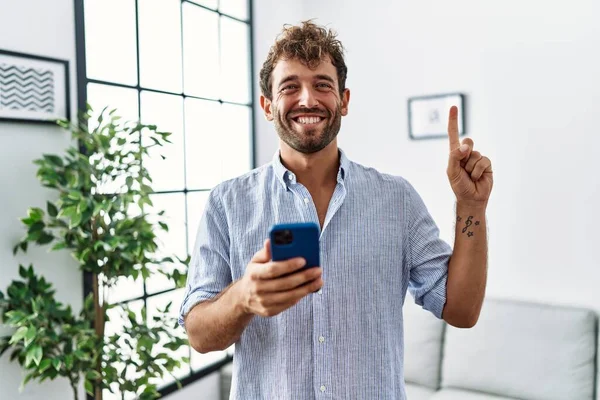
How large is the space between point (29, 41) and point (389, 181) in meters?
1.52

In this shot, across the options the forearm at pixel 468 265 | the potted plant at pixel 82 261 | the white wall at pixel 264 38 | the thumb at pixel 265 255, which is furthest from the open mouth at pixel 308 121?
the white wall at pixel 264 38

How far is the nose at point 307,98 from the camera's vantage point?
134 cm

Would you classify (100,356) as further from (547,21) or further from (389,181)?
(547,21)

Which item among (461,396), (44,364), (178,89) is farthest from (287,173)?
(461,396)

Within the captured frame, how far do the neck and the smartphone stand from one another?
493mm

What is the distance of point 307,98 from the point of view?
4.42 ft

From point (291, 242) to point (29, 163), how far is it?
1528mm

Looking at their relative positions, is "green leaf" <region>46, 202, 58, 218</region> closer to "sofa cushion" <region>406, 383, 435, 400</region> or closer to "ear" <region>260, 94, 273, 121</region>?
"ear" <region>260, 94, 273, 121</region>

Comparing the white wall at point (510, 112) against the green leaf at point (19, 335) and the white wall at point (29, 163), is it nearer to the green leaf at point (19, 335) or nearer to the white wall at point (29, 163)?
the white wall at point (29, 163)

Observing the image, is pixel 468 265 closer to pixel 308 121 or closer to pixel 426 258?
pixel 426 258

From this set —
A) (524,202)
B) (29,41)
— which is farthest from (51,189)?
(524,202)

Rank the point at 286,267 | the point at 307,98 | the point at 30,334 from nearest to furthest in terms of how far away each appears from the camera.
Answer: the point at 286,267 < the point at 307,98 < the point at 30,334

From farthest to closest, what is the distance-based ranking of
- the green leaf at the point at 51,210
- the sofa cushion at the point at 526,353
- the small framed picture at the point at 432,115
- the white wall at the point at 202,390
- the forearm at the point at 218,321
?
the small framed picture at the point at 432,115 < the white wall at the point at 202,390 < the sofa cushion at the point at 526,353 < the green leaf at the point at 51,210 < the forearm at the point at 218,321

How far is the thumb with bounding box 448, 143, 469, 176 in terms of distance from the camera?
1.25 metres
